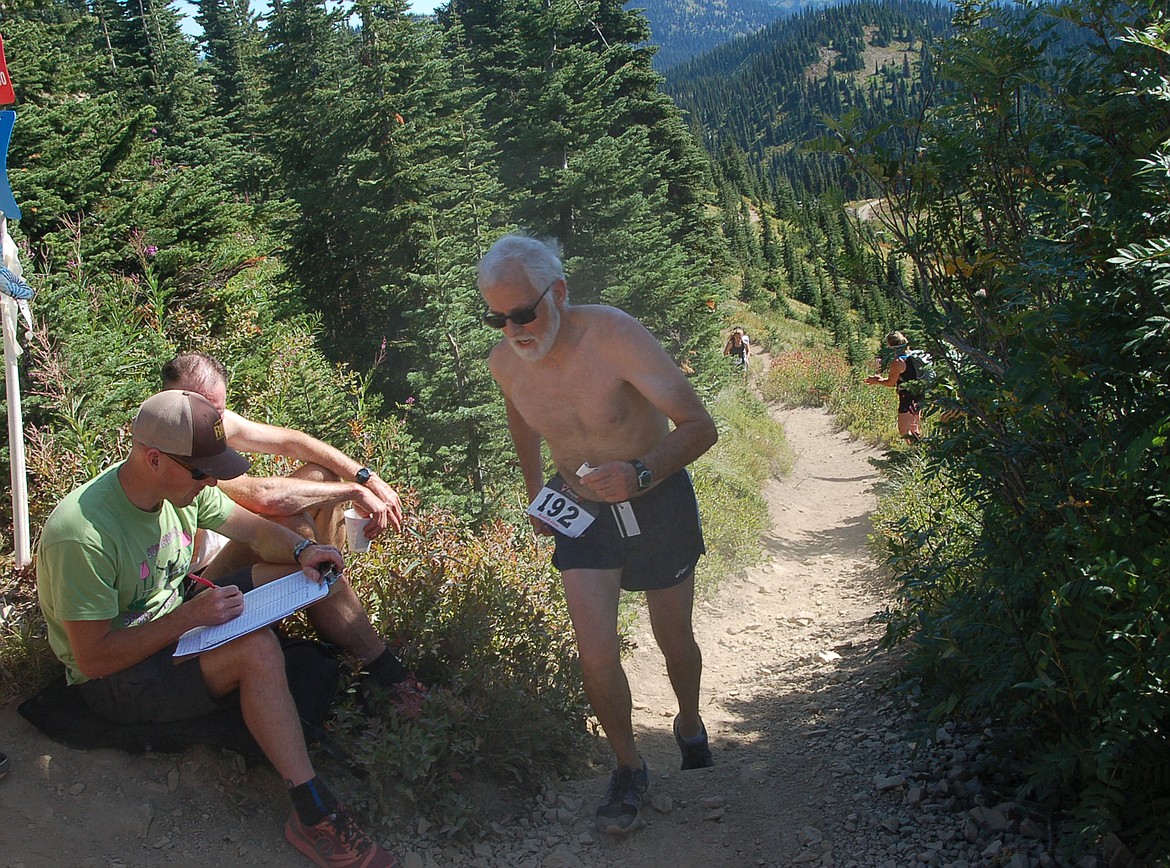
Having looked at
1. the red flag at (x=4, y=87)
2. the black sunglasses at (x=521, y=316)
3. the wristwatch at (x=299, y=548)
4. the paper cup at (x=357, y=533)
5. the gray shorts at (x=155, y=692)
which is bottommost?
the gray shorts at (x=155, y=692)

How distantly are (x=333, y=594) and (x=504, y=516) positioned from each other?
364 centimetres

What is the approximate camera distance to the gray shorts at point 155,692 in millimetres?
3262

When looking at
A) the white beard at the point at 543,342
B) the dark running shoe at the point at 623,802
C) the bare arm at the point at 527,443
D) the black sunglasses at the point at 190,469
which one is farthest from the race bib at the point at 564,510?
the black sunglasses at the point at 190,469

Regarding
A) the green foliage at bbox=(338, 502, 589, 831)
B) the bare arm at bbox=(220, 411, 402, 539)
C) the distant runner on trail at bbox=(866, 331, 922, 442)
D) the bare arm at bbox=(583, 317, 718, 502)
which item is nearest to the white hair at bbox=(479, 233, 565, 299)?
the bare arm at bbox=(583, 317, 718, 502)

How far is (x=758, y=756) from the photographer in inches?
172

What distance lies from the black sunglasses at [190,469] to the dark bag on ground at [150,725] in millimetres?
736

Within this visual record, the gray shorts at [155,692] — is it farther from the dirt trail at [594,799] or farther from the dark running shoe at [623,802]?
the dark running shoe at [623,802]

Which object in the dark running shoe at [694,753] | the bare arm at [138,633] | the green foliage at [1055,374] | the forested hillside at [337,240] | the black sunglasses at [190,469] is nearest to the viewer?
the green foliage at [1055,374]

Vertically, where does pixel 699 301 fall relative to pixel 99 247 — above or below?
below

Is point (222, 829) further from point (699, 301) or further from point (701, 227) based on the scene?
point (701, 227)

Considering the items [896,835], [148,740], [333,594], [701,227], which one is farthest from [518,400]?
[701,227]

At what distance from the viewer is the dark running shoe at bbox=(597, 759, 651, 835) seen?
3.57m

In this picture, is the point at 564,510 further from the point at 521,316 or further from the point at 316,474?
the point at 316,474

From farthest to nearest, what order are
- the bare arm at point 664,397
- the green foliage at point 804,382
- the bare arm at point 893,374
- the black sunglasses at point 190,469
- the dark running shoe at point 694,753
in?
the green foliage at point 804,382 < the bare arm at point 893,374 < the dark running shoe at point 694,753 < the bare arm at point 664,397 < the black sunglasses at point 190,469
